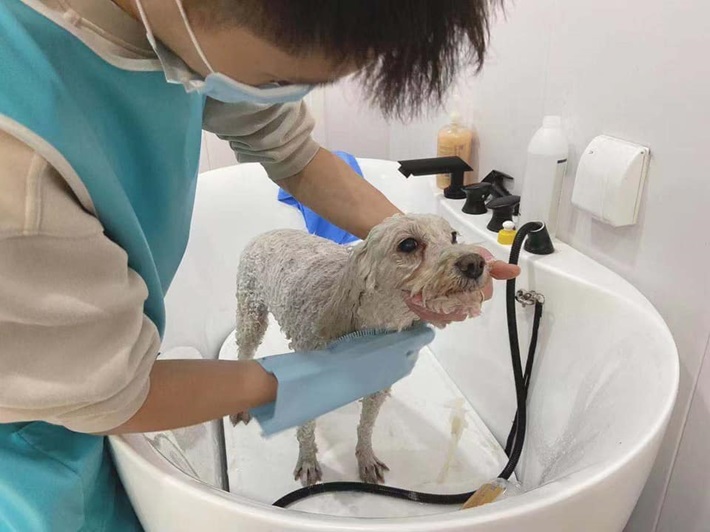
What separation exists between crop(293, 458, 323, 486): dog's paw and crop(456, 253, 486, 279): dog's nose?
612 millimetres

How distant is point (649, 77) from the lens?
823 mm

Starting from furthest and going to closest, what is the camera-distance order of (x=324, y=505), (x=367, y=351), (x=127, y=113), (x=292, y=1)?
(x=324, y=505)
(x=367, y=351)
(x=127, y=113)
(x=292, y=1)

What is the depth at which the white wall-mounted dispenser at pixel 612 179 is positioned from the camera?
2.81 ft

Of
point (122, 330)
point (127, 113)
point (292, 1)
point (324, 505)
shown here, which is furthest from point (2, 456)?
point (324, 505)

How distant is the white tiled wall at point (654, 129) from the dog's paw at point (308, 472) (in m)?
0.60

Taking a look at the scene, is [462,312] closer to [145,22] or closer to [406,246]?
[406,246]

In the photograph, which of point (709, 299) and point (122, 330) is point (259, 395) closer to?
point (122, 330)

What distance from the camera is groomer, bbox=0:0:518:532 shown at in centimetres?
39

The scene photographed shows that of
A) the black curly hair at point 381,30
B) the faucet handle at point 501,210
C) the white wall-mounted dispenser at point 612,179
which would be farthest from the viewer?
the faucet handle at point 501,210

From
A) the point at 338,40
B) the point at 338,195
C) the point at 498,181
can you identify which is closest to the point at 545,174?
the point at 498,181

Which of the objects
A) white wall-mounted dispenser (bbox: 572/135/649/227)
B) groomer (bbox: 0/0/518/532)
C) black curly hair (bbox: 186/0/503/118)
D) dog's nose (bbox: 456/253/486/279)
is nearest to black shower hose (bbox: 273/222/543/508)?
white wall-mounted dispenser (bbox: 572/135/649/227)

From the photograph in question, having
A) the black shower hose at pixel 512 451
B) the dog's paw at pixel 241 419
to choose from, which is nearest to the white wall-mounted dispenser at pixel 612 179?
the black shower hose at pixel 512 451

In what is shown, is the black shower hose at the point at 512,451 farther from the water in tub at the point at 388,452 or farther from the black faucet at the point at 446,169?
the black faucet at the point at 446,169

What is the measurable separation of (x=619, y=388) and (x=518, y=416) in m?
0.30
